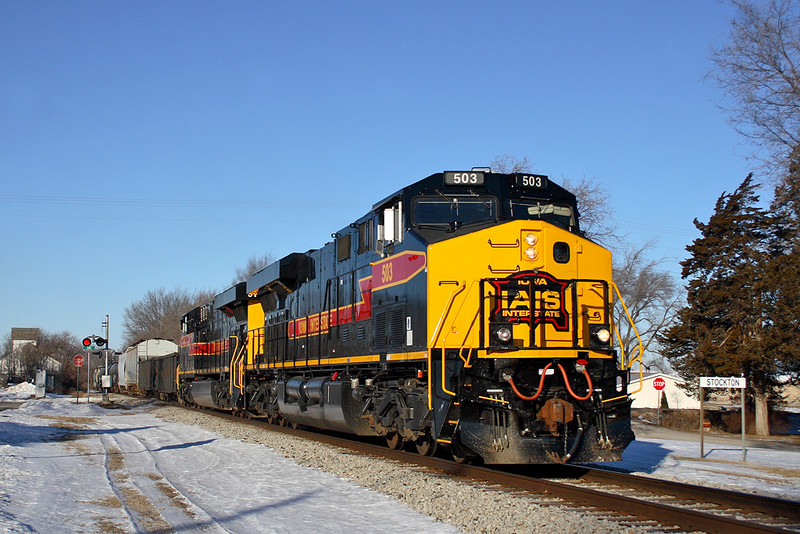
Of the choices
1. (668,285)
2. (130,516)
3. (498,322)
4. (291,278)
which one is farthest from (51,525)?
(668,285)

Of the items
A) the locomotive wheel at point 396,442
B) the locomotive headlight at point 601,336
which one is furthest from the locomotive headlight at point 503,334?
the locomotive wheel at point 396,442

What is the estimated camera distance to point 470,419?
30.5 ft

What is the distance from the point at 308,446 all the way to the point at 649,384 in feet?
157

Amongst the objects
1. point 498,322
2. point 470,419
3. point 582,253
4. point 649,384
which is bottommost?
point 649,384

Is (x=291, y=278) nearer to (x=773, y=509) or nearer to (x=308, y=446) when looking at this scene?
(x=308, y=446)

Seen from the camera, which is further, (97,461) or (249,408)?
(249,408)

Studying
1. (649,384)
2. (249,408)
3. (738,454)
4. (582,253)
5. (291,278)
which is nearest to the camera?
(582,253)

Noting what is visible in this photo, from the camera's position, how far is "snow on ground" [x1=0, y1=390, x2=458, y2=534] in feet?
22.9

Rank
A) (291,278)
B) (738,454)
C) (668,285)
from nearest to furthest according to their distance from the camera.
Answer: (738,454) → (291,278) → (668,285)

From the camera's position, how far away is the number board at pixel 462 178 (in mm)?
10922

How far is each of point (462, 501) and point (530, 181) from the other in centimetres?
516

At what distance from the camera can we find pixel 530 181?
437 inches

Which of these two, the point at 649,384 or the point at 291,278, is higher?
the point at 291,278

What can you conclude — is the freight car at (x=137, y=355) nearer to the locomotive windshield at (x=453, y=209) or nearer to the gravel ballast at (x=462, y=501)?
the gravel ballast at (x=462, y=501)
